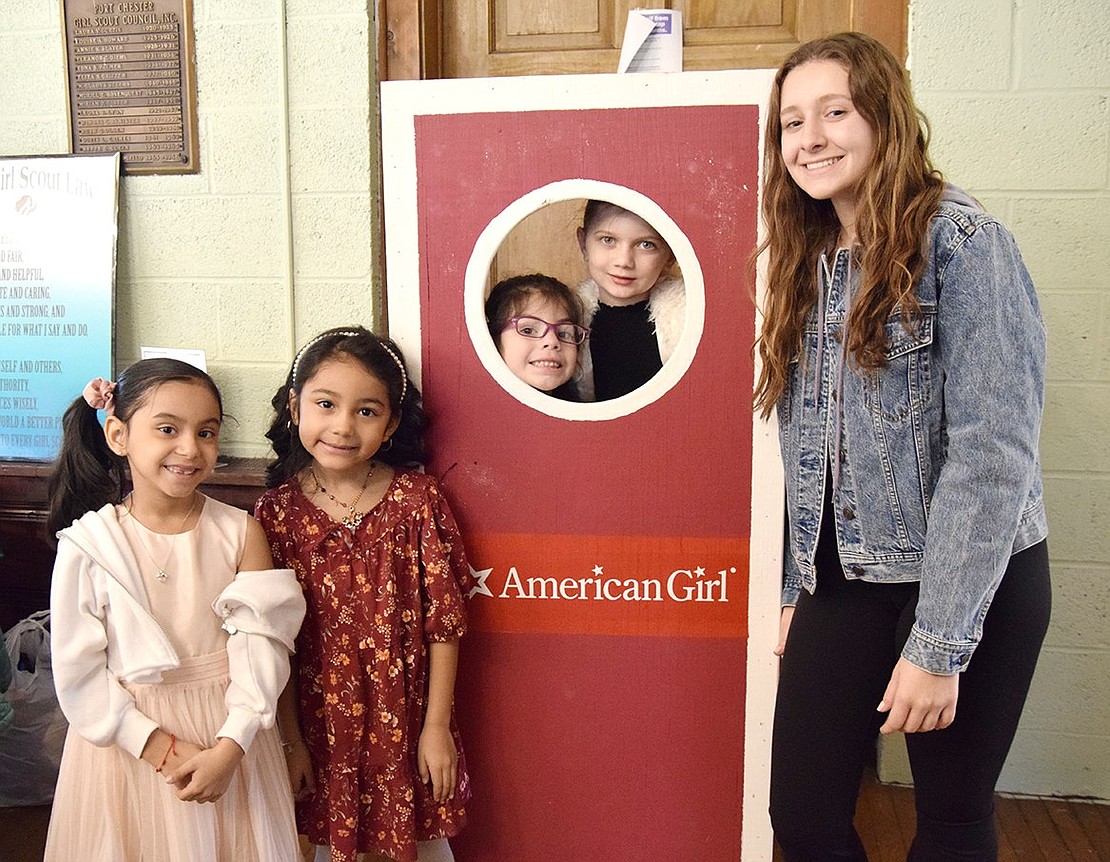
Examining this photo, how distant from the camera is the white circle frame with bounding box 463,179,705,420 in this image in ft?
4.53

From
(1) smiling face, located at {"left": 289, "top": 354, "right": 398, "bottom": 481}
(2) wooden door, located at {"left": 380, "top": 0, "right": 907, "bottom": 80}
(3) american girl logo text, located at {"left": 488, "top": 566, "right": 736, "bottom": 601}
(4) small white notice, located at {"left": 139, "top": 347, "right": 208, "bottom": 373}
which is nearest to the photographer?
(1) smiling face, located at {"left": 289, "top": 354, "right": 398, "bottom": 481}

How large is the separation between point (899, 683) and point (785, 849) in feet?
1.17

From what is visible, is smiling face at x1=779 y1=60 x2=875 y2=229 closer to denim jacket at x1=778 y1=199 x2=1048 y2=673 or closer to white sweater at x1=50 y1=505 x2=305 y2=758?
denim jacket at x1=778 y1=199 x2=1048 y2=673

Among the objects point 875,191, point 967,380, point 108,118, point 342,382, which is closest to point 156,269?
point 108,118

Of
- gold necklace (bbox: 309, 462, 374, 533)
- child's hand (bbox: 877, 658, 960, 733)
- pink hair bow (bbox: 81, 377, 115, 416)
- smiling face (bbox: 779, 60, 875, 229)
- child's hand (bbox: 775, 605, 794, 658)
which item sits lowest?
child's hand (bbox: 775, 605, 794, 658)

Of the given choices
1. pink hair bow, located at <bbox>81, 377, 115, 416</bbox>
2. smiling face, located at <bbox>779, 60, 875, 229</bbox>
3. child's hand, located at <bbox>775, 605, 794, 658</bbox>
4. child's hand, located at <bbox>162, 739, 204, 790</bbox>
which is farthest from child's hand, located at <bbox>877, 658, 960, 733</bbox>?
pink hair bow, located at <bbox>81, 377, 115, 416</bbox>

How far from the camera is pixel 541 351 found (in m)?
1.43

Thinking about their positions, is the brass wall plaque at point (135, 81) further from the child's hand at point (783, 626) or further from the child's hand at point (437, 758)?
the child's hand at point (783, 626)

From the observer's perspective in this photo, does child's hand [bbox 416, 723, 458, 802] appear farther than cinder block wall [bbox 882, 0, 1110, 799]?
No

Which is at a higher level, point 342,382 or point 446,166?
point 446,166

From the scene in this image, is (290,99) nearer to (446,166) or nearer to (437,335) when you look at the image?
(446,166)

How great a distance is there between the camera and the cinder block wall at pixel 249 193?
1.77 m

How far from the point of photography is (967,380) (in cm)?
98

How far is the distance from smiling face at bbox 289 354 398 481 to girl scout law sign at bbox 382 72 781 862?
0.39 ft
